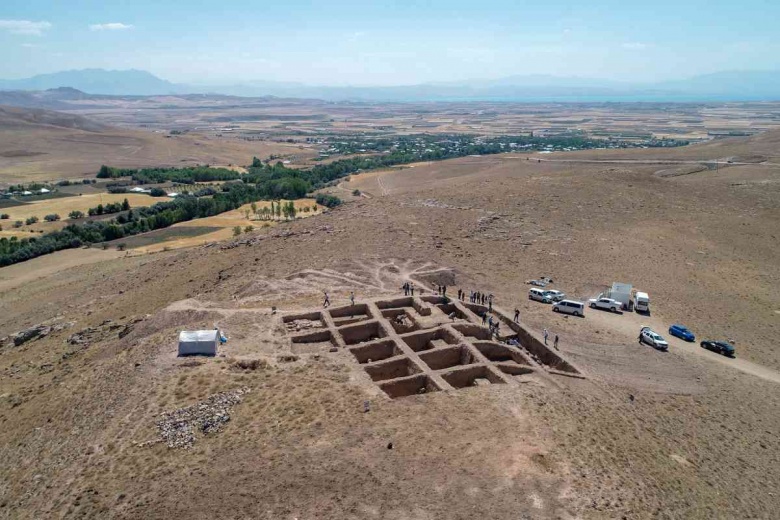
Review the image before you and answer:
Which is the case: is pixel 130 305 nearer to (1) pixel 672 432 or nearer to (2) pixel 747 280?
(1) pixel 672 432

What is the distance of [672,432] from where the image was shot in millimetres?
23672

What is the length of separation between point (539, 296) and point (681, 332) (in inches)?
374

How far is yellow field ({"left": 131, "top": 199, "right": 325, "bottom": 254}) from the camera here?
73.2 metres

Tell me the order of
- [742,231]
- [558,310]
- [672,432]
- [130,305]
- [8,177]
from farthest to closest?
[8,177] < [742,231] < [130,305] < [558,310] < [672,432]

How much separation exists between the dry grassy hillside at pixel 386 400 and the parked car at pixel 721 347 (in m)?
0.66

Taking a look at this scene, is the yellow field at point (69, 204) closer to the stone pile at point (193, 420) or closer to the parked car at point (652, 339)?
the stone pile at point (193, 420)

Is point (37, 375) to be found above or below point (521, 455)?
below

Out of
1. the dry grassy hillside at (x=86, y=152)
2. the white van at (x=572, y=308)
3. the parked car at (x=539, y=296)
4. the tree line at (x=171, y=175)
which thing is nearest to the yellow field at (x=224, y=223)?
the tree line at (x=171, y=175)

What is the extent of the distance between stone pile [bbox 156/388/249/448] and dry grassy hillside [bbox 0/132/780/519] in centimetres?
40

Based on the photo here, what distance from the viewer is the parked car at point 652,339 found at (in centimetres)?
3231

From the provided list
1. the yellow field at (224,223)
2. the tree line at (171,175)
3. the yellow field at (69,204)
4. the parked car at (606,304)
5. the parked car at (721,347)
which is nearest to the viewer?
the parked car at (721,347)

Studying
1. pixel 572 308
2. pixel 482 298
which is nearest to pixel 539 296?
pixel 572 308

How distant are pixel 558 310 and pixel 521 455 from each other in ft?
66.3

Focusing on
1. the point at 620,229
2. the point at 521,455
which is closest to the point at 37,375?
the point at 521,455
